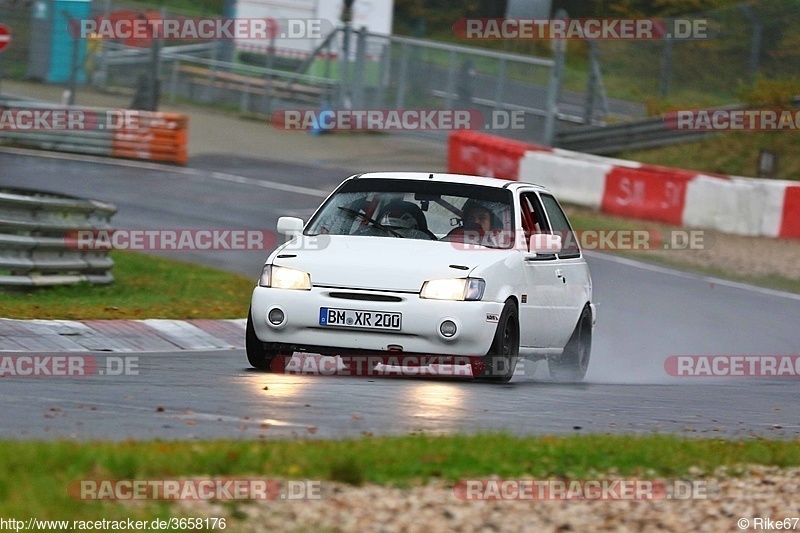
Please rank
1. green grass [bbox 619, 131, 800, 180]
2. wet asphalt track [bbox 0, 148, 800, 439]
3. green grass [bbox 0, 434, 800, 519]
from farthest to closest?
green grass [bbox 619, 131, 800, 180]
wet asphalt track [bbox 0, 148, 800, 439]
green grass [bbox 0, 434, 800, 519]

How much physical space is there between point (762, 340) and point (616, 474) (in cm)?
911

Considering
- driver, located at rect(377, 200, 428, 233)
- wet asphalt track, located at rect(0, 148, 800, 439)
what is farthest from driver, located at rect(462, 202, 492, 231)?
wet asphalt track, located at rect(0, 148, 800, 439)

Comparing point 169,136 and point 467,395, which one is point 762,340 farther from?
point 169,136

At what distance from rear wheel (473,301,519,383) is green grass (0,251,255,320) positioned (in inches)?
165

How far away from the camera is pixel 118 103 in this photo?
113 ft

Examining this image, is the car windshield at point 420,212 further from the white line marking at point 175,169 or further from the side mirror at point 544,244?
the white line marking at point 175,169

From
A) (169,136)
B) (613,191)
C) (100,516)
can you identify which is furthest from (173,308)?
(169,136)

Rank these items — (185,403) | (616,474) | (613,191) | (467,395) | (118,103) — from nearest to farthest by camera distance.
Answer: (616,474) < (185,403) < (467,395) < (613,191) < (118,103)

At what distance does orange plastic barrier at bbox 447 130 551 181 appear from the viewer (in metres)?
25.7

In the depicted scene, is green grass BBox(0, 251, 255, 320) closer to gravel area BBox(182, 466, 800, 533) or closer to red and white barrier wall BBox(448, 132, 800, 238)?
gravel area BBox(182, 466, 800, 533)

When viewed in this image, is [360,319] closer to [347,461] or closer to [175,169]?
[347,461]

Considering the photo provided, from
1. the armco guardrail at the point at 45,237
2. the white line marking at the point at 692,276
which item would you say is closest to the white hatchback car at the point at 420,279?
the armco guardrail at the point at 45,237

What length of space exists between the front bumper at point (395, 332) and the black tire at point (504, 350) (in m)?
0.09

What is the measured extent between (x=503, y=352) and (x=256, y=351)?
67.2 inches
